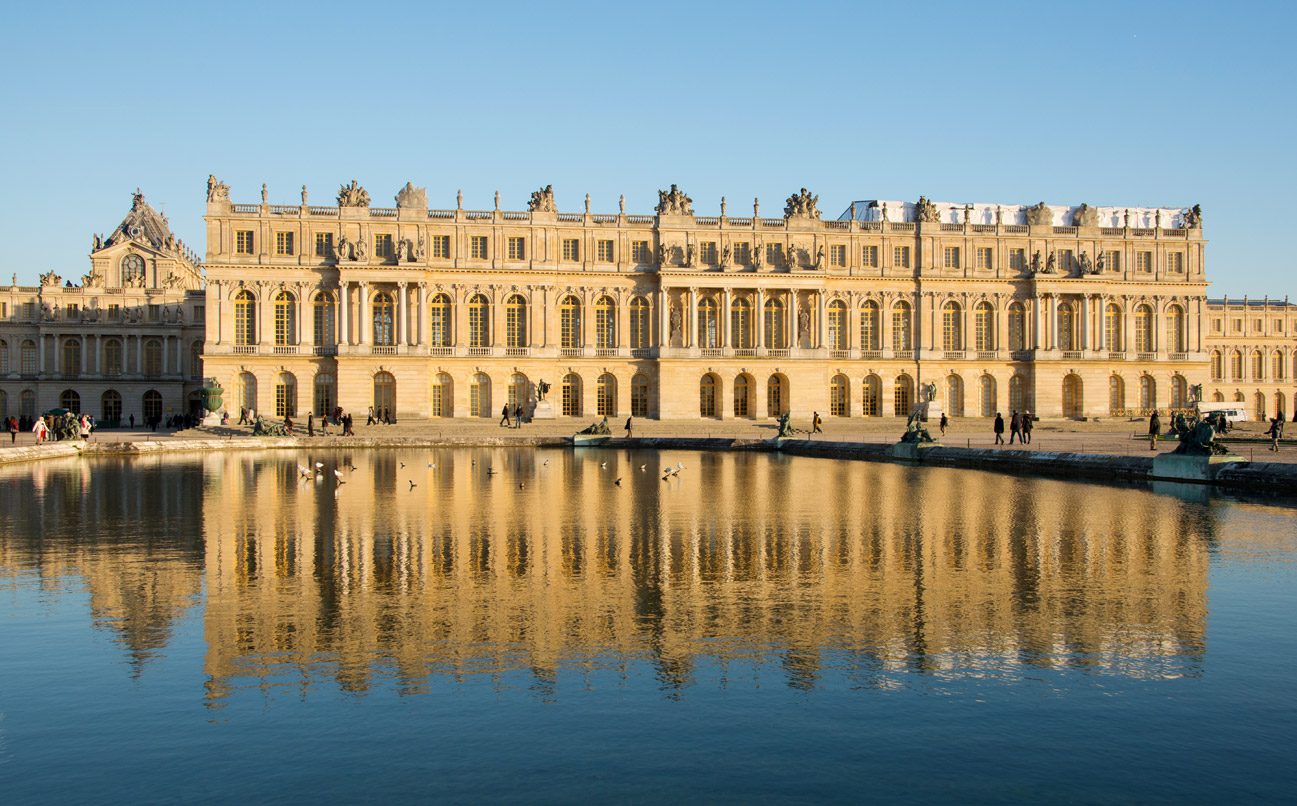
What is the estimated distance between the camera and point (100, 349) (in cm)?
8906

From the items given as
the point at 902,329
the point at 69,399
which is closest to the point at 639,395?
the point at 902,329

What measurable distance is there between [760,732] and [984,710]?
189 cm

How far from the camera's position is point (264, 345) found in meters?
68.9

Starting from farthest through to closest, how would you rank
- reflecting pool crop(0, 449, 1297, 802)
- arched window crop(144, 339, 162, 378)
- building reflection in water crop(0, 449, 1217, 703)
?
arched window crop(144, 339, 162, 378), building reflection in water crop(0, 449, 1217, 703), reflecting pool crop(0, 449, 1297, 802)

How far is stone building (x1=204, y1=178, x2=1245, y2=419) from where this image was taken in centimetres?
6925

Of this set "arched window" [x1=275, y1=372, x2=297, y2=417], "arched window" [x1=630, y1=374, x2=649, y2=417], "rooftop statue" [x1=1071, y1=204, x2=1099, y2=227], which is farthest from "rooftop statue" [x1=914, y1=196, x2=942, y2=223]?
"arched window" [x1=275, y1=372, x2=297, y2=417]

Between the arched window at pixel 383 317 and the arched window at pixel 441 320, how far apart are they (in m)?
2.48

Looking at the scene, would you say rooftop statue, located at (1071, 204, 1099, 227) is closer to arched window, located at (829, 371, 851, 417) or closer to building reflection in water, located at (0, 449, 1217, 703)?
arched window, located at (829, 371, 851, 417)

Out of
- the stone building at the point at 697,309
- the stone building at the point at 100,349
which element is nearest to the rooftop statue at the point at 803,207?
the stone building at the point at 697,309

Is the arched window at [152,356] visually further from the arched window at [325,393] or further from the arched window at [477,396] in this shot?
the arched window at [477,396]

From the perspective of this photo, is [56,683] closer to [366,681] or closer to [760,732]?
[366,681]

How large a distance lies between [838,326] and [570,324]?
1833 centimetres

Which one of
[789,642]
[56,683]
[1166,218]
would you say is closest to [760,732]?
[789,642]

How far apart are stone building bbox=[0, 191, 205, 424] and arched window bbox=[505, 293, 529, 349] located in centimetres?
3235
